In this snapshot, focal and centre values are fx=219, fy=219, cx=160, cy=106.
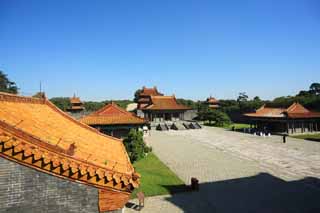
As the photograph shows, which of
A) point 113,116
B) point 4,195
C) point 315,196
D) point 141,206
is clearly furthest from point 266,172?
point 4,195

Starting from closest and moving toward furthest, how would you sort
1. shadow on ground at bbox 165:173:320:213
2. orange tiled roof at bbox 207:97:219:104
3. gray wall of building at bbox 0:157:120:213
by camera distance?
1. gray wall of building at bbox 0:157:120:213
2. shadow on ground at bbox 165:173:320:213
3. orange tiled roof at bbox 207:97:219:104

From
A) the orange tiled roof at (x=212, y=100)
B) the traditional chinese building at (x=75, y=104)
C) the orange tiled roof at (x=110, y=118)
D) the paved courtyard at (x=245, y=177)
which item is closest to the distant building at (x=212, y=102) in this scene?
the orange tiled roof at (x=212, y=100)

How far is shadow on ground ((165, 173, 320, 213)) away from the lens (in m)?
9.43

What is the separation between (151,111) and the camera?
143 feet

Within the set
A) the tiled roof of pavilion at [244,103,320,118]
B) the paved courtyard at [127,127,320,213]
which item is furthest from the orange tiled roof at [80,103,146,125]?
the tiled roof of pavilion at [244,103,320,118]

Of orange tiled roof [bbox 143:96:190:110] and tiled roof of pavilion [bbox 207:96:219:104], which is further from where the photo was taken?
tiled roof of pavilion [bbox 207:96:219:104]

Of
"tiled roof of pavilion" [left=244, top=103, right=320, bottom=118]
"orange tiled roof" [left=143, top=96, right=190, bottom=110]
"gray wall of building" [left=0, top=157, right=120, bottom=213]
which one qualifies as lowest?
"gray wall of building" [left=0, top=157, right=120, bottom=213]

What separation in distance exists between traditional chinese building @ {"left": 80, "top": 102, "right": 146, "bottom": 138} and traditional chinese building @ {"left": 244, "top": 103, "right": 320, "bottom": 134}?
22.1 meters

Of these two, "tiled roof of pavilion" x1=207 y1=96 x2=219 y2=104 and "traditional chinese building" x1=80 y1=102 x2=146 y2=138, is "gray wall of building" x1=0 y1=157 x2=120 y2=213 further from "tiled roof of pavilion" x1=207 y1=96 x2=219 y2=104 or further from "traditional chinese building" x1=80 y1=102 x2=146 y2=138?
"tiled roof of pavilion" x1=207 y1=96 x2=219 y2=104

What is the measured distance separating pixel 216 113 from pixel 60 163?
140 feet

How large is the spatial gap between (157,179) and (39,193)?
9.77 metres

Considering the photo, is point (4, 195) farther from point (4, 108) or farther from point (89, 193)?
point (4, 108)

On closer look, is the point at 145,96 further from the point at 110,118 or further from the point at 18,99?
the point at 18,99

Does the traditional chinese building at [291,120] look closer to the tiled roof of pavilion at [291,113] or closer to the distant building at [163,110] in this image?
the tiled roof of pavilion at [291,113]
